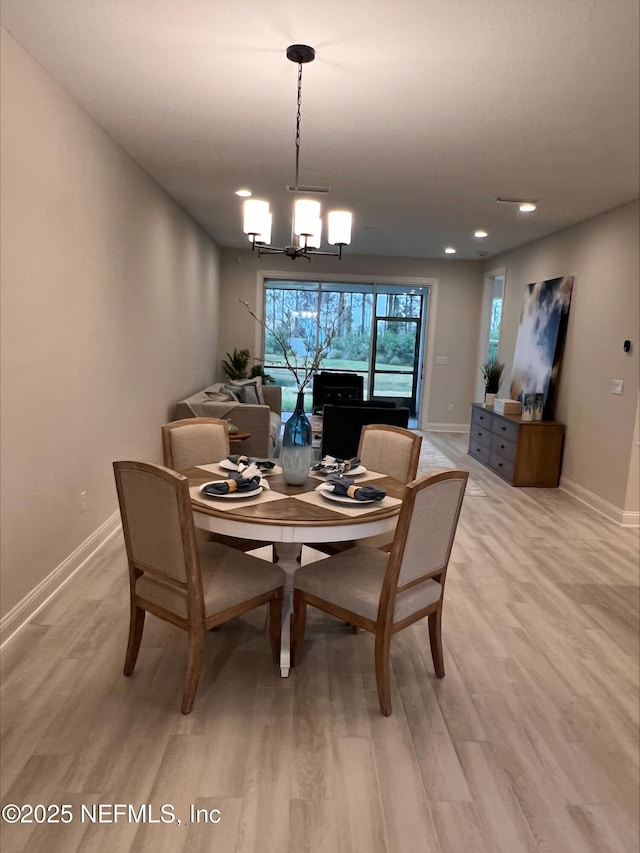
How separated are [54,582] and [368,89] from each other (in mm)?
2972

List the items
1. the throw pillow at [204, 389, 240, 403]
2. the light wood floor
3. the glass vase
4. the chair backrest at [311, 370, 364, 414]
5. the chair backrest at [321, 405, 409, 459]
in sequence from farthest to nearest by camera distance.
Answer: the chair backrest at [311, 370, 364, 414]
the throw pillow at [204, 389, 240, 403]
the chair backrest at [321, 405, 409, 459]
the glass vase
the light wood floor

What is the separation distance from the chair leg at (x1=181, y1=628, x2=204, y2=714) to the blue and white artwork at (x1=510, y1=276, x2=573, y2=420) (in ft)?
16.1

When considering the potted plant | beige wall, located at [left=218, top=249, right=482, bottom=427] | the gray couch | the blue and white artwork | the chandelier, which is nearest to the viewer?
the chandelier

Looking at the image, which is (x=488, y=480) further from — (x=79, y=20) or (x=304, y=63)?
(x=79, y=20)

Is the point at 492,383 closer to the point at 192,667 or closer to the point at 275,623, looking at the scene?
the point at 275,623

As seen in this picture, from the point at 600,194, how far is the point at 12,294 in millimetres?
4245

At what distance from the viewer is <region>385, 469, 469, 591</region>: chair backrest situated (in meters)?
2.06

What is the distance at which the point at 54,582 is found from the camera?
119 inches

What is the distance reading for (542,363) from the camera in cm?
616

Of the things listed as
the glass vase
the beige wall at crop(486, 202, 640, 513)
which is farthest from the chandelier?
the beige wall at crop(486, 202, 640, 513)

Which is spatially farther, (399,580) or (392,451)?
(392,451)

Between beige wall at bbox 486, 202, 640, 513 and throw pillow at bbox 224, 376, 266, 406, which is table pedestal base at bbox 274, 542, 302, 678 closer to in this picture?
beige wall at bbox 486, 202, 640, 513

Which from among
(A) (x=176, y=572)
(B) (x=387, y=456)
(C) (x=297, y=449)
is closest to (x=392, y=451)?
(B) (x=387, y=456)

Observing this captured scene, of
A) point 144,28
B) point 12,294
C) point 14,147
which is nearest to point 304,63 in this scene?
point 144,28
